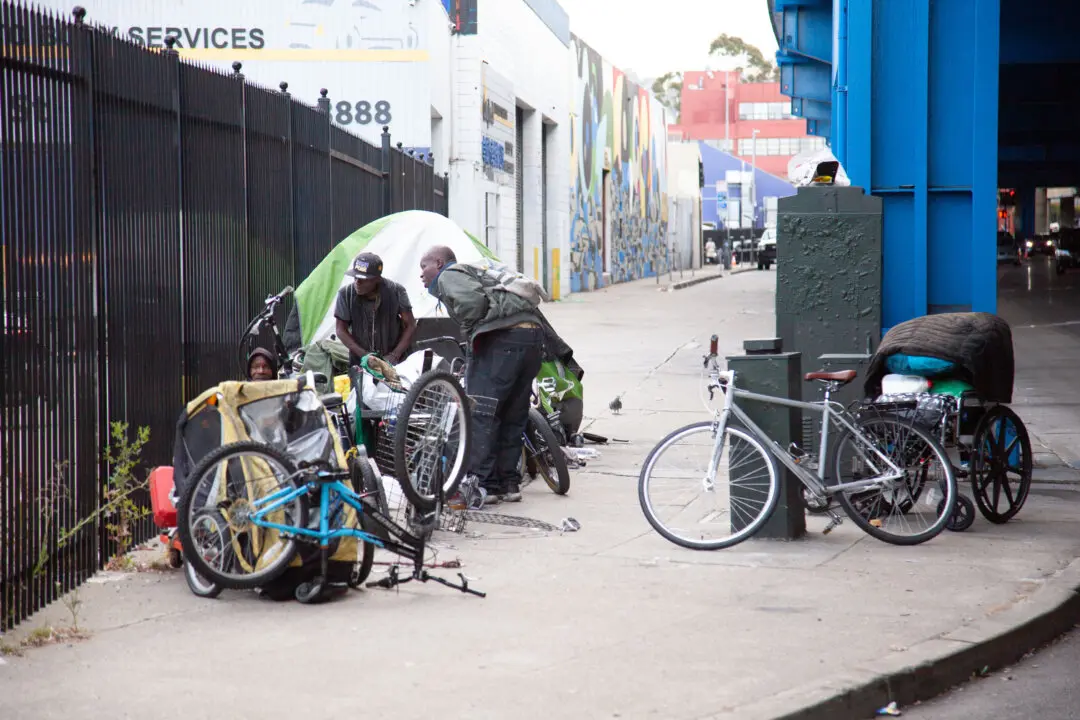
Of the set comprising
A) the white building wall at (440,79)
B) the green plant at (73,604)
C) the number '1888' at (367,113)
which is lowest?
the green plant at (73,604)

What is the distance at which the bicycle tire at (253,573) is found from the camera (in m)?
6.00

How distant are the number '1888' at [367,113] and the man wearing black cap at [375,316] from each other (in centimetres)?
1623

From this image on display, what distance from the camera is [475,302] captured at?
27.7ft

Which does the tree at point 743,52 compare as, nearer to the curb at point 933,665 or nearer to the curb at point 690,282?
the curb at point 690,282

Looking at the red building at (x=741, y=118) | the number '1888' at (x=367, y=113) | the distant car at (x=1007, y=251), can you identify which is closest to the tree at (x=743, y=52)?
the red building at (x=741, y=118)

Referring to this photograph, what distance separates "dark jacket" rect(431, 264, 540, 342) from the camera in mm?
8445

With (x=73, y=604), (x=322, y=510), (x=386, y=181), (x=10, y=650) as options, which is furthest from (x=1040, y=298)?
(x=10, y=650)

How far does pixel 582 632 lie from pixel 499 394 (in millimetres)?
3037

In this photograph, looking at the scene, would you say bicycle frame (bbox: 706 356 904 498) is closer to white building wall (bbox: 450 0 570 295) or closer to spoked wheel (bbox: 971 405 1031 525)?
spoked wheel (bbox: 971 405 1031 525)

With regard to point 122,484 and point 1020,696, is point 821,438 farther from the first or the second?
point 122,484

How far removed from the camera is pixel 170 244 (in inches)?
309

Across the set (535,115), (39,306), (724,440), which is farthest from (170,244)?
(535,115)

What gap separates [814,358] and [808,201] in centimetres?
117

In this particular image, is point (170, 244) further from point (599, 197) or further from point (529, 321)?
point (599, 197)
